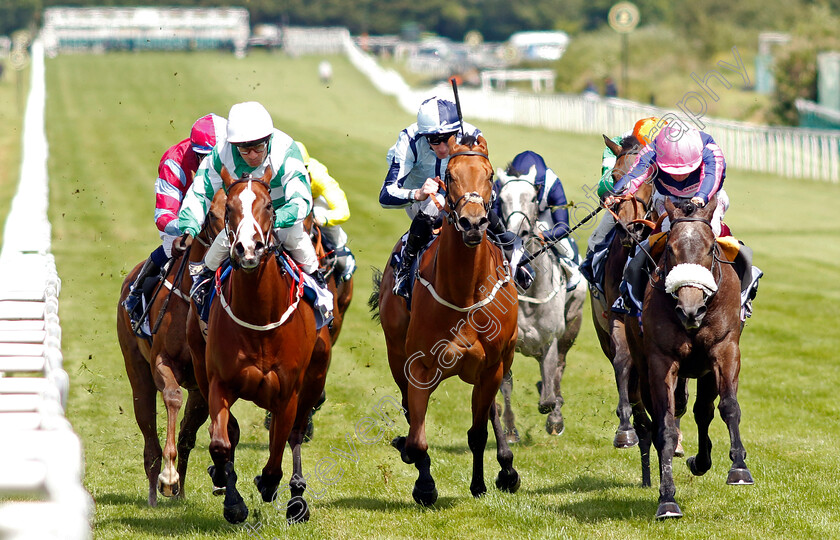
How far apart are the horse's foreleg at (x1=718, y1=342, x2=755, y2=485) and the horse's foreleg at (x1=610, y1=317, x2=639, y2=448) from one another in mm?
1642

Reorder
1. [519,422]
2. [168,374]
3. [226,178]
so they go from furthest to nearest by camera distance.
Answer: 1. [519,422]
2. [168,374]
3. [226,178]

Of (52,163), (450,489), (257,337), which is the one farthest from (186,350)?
(52,163)

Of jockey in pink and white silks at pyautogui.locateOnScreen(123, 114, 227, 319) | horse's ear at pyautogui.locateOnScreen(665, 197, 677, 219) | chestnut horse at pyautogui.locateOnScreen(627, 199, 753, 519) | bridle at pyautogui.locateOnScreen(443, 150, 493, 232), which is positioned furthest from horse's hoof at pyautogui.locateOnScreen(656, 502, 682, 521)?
jockey in pink and white silks at pyautogui.locateOnScreen(123, 114, 227, 319)

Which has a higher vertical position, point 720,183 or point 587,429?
point 720,183

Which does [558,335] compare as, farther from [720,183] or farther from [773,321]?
[773,321]

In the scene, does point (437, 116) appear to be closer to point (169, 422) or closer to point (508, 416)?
point (169, 422)

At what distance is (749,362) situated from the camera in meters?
12.2

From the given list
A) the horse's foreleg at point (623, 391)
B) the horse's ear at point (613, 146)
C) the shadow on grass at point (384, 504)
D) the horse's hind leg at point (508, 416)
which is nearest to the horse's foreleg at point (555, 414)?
the horse's hind leg at point (508, 416)

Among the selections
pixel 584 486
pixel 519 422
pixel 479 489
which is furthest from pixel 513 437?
pixel 479 489

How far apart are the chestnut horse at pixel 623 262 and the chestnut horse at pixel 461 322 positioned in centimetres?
95

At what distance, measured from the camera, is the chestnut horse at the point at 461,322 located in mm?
6566

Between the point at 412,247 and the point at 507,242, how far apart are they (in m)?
0.81

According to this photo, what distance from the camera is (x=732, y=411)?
630cm

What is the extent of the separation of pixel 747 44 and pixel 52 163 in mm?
36312
